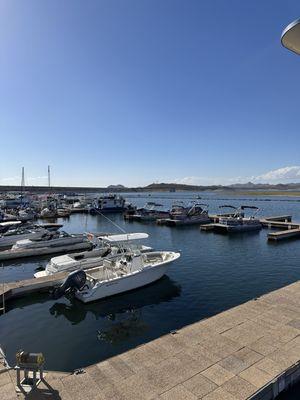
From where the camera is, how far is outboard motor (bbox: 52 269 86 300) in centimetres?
1797

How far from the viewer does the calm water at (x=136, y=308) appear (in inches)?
548

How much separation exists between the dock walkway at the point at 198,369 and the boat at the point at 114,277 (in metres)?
7.87

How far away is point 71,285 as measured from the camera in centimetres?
1828

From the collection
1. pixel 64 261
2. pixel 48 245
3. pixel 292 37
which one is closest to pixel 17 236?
pixel 48 245

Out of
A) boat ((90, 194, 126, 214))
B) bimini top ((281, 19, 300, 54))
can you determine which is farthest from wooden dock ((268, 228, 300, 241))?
boat ((90, 194, 126, 214))

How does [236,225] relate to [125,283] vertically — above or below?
above

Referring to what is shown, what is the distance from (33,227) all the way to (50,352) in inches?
1134

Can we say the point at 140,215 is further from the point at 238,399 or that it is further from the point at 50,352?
the point at 238,399

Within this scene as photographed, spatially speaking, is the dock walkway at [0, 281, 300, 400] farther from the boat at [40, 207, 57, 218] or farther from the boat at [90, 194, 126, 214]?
the boat at [90, 194, 126, 214]

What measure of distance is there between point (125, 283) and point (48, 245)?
15.4 m

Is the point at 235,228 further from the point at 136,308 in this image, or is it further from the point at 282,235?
the point at 136,308

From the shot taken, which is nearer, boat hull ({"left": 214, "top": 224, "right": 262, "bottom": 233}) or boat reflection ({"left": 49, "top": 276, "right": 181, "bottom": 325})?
boat reflection ({"left": 49, "top": 276, "right": 181, "bottom": 325})

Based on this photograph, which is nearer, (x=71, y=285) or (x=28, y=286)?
(x=71, y=285)

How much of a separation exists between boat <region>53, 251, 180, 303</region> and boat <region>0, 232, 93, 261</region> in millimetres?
11551
